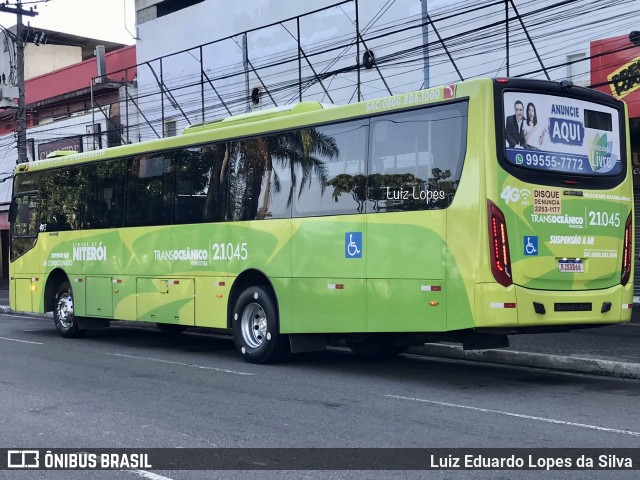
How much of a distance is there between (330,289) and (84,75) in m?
28.4

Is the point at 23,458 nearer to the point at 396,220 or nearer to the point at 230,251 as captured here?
the point at 396,220

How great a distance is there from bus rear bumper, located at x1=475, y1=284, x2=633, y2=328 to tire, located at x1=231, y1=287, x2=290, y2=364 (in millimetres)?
3606

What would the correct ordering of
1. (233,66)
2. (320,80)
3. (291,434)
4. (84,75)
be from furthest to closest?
(84,75), (233,66), (320,80), (291,434)

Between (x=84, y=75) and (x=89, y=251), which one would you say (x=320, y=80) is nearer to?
(x=89, y=251)

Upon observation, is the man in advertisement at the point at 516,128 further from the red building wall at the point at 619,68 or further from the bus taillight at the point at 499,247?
the red building wall at the point at 619,68

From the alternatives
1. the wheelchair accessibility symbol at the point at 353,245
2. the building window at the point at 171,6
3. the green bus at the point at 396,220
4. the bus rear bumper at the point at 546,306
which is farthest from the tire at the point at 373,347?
the building window at the point at 171,6

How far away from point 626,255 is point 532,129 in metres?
2.21

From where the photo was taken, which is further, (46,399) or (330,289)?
(330,289)

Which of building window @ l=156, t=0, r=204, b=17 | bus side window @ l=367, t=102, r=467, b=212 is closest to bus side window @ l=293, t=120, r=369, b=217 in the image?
bus side window @ l=367, t=102, r=467, b=212

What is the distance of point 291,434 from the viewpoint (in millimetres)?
7680

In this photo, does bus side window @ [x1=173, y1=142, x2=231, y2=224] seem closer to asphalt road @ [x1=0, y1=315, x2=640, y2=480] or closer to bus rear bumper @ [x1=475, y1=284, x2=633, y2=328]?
asphalt road @ [x1=0, y1=315, x2=640, y2=480]


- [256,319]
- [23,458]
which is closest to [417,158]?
[256,319]

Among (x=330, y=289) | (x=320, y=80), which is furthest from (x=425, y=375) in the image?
(x=320, y=80)

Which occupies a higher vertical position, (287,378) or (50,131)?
(50,131)
